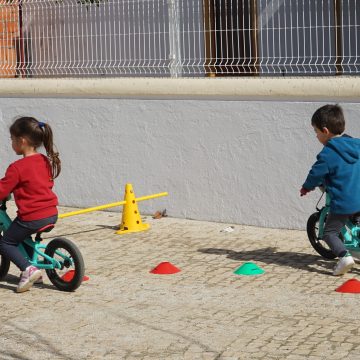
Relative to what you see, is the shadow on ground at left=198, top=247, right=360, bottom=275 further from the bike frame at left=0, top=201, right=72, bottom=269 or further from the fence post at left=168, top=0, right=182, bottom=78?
the fence post at left=168, top=0, right=182, bottom=78

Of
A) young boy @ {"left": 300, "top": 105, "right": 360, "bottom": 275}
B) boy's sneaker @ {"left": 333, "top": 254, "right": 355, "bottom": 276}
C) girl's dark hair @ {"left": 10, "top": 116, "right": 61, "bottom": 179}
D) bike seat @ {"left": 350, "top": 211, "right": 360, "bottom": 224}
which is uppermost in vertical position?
girl's dark hair @ {"left": 10, "top": 116, "right": 61, "bottom": 179}

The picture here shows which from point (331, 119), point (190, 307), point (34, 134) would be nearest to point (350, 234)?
point (331, 119)

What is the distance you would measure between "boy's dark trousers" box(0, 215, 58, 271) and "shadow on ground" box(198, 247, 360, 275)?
1.94m

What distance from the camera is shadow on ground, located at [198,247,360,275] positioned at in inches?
333

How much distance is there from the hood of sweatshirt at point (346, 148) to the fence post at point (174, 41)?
11.1 ft

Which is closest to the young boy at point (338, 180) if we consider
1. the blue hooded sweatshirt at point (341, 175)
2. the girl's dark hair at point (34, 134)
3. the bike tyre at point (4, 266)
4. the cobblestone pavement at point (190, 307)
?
the blue hooded sweatshirt at point (341, 175)

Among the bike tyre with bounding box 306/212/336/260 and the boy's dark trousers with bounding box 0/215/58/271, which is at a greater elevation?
the boy's dark trousers with bounding box 0/215/58/271

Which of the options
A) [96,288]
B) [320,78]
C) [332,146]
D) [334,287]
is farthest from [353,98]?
[96,288]

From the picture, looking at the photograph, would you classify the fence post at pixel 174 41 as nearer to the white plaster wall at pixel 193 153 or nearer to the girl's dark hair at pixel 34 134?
the white plaster wall at pixel 193 153

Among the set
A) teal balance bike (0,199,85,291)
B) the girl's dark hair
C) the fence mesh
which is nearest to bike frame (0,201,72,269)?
teal balance bike (0,199,85,291)

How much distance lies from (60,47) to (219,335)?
635 centimetres

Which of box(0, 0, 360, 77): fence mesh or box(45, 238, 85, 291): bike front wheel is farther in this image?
box(0, 0, 360, 77): fence mesh

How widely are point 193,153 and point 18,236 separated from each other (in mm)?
3317

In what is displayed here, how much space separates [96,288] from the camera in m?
7.98
